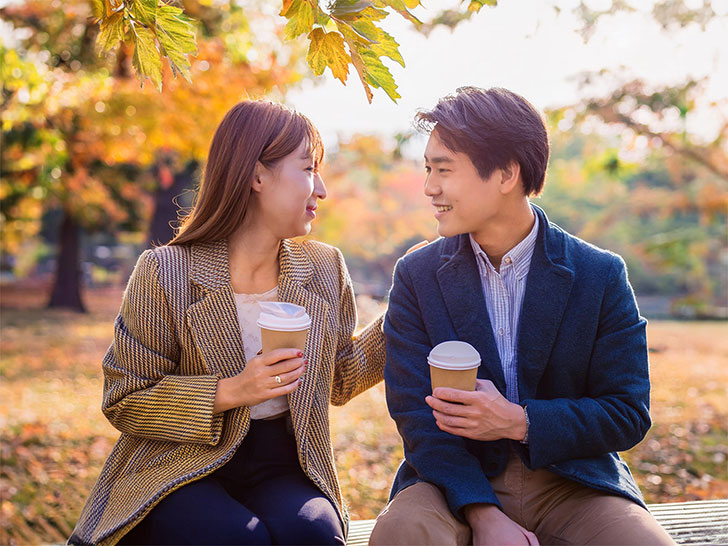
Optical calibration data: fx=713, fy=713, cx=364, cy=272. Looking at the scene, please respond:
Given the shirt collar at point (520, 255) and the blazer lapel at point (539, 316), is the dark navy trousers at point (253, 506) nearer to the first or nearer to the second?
the blazer lapel at point (539, 316)

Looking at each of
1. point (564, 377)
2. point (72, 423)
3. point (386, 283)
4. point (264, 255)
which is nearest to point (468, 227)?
point (564, 377)

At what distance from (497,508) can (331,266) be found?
1233 millimetres

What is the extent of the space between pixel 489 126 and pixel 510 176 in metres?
0.21

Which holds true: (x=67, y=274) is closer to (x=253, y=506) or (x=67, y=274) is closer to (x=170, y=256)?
(x=170, y=256)

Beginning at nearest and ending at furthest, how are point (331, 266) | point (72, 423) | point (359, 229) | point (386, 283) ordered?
point (331, 266) → point (72, 423) → point (359, 229) → point (386, 283)

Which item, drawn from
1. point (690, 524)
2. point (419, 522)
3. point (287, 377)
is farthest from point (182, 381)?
point (690, 524)

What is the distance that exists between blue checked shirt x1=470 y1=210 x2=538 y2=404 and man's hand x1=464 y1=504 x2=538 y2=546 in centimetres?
45

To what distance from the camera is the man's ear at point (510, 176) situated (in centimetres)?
267

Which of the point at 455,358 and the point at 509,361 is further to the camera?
the point at 509,361

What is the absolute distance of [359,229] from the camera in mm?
23609

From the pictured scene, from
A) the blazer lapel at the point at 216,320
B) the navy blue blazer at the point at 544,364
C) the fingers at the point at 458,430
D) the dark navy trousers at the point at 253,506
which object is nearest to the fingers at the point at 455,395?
the fingers at the point at 458,430

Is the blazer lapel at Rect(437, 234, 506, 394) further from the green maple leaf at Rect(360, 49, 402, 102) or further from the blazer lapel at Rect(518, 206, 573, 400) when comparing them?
the green maple leaf at Rect(360, 49, 402, 102)

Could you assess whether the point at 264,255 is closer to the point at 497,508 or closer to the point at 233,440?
the point at 233,440

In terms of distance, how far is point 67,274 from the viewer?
2116 cm
